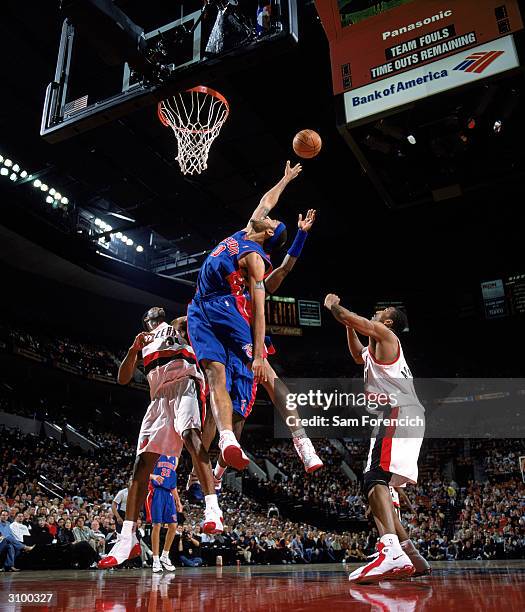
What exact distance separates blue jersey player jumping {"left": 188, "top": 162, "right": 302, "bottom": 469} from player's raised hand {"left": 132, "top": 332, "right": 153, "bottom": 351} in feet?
2.00

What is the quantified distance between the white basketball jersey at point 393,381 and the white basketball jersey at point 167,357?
1.25 meters

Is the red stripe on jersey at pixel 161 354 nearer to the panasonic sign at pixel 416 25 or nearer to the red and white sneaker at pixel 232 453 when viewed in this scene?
the red and white sneaker at pixel 232 453

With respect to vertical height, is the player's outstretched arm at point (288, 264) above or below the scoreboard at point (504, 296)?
below

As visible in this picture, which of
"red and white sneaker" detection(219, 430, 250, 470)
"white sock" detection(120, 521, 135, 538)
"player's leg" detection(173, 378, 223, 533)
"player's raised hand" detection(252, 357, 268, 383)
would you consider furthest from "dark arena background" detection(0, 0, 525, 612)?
"red and white sneaker" detection(219, 430, 250, 470)

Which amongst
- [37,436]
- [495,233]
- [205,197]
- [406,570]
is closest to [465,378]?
[495,233]

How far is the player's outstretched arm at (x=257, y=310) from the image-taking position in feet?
10.0

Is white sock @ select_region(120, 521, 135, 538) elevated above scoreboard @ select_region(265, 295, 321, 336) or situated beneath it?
situated beneath

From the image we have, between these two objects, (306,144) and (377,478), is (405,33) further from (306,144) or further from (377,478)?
(377,478)

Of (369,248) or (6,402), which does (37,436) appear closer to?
(6,402)

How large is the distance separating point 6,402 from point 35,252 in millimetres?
4296

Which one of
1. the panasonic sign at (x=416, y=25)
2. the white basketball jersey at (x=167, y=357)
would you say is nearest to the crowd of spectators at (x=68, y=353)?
the white basketball jersey at (x=167, y=357)

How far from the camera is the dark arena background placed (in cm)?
478

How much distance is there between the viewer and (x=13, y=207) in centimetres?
1302

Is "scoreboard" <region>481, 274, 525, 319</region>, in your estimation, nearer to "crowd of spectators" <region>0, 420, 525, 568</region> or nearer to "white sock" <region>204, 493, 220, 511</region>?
"crowd of spectators" <region>0, 420, 525, 568</region>
